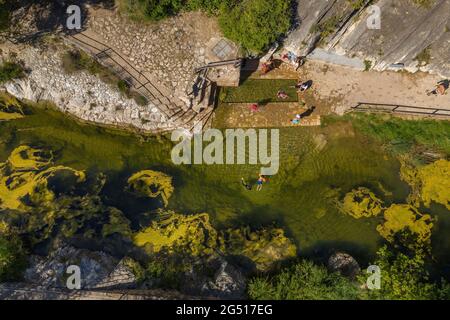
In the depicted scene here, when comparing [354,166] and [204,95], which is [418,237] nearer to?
[354,166]

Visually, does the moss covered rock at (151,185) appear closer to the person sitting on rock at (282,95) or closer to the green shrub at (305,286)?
the green shrub at (305,286)

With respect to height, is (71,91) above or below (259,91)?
below

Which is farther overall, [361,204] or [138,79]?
[361,204]

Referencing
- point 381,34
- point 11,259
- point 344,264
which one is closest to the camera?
point 11,259

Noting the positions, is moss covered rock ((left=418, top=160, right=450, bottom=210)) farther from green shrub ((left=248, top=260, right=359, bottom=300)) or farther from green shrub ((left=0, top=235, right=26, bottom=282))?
green shrub ((left=0, top=235, right=26, bottom=282))

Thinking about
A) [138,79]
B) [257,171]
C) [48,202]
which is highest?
[138,79]

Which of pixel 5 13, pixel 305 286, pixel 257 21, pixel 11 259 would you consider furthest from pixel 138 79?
pixel 305 286

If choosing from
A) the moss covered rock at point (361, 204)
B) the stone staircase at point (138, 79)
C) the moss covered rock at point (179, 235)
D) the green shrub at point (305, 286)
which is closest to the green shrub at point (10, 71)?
the stone staircase at point (138, 79)

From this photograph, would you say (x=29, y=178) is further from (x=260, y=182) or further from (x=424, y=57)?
(x=424, y=57)
